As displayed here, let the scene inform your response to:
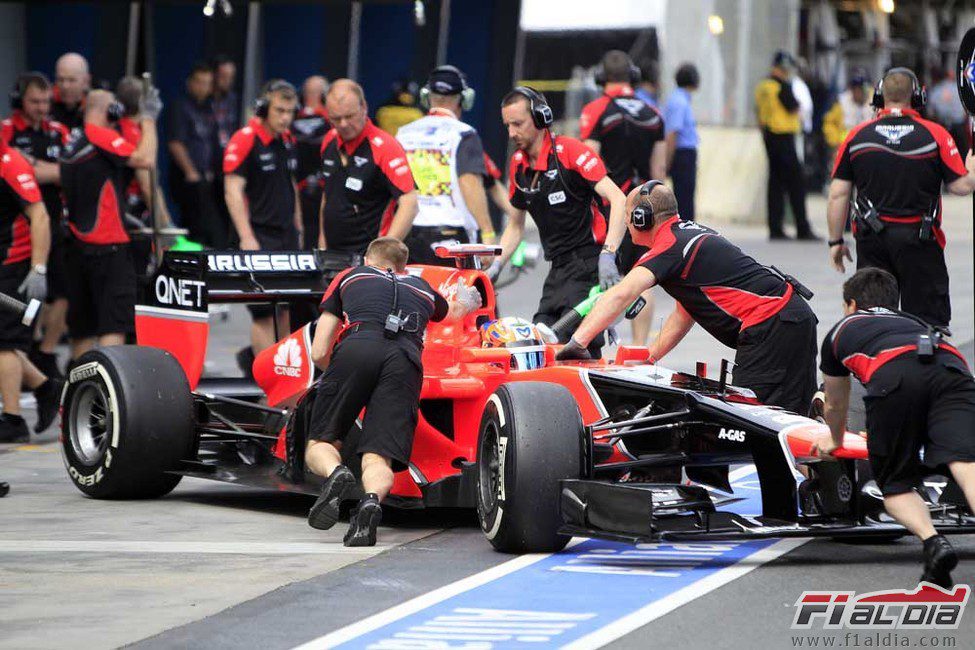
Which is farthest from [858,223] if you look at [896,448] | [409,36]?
[409,36]

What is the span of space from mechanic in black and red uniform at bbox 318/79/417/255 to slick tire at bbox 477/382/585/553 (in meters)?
3.37

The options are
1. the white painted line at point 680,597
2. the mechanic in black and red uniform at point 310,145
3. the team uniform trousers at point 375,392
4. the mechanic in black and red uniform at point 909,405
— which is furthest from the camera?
the mechanic in black and red uniform at point 310,145

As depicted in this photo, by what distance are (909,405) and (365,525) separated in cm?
230

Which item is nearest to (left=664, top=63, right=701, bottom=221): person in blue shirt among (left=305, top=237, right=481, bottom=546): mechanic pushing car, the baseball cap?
the baseball cap

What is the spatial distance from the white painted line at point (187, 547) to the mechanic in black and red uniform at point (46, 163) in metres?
4.94

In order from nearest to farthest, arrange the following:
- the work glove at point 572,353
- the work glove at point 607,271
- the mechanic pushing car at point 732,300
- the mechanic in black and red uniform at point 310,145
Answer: the mechanic pushing car at point 732,300, the work glove at point 572,353, the work glove at point 607,271, the mechanic in black and red uniform at point 310,145

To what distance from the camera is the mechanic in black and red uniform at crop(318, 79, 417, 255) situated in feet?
36.4

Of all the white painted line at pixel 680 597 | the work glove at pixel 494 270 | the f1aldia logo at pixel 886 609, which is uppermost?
the work glove at pixel 494 270

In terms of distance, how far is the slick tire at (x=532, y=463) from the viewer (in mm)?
7645

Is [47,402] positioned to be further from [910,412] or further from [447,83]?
[910,412]

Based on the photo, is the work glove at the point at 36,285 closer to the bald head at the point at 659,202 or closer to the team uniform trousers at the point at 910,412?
the bald head at the point at 659,202

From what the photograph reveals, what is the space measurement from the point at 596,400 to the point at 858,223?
11.7 ft

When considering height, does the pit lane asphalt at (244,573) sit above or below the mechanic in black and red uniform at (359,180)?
below

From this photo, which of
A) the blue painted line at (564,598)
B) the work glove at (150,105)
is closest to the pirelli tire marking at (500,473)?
the blue painted line at (564,598)
